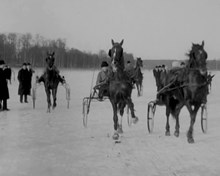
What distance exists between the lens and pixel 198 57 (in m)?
7.53

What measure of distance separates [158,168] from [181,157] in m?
0.88

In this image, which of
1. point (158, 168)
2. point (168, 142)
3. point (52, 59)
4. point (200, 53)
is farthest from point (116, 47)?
point (52, 59)

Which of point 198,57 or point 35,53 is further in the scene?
point 35,53

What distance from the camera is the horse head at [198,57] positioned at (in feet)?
24.6

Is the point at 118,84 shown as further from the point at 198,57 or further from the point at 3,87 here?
the point at 3,87

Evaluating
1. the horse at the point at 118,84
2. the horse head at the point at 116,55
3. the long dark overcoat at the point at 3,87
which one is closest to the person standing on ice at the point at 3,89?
the long dark overcoat at the point at 3,87

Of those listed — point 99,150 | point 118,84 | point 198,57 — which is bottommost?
point 99,150

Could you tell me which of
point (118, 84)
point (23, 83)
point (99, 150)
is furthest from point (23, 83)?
point (99, 150)

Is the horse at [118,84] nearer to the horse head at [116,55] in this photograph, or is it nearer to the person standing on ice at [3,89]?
the horse head at [116,55]

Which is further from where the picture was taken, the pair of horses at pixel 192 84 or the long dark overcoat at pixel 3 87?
the long dark overcoat at pixel 3 87

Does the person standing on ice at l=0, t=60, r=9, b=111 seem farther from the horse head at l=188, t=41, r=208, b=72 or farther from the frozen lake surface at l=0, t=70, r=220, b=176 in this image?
the horse head at l=188, t=41, r=208, b=72

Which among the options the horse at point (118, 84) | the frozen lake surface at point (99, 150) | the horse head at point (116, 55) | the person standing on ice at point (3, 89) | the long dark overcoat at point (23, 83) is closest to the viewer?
the frozen lake surface at point (99, 150)

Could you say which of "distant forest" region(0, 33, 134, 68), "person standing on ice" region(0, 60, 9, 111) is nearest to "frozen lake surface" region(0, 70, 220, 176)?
"person standing on ice" region(0, 60, 9, 111)

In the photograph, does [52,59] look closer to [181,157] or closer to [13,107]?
[13,107]
